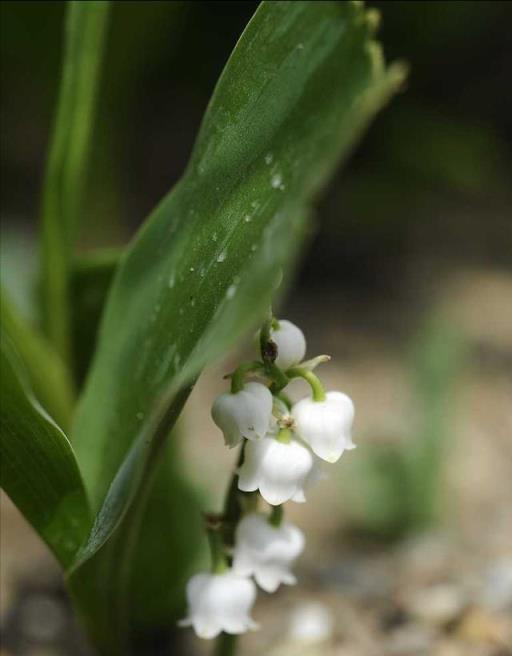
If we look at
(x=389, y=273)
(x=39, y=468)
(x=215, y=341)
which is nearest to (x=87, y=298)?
(x=39, y=468)

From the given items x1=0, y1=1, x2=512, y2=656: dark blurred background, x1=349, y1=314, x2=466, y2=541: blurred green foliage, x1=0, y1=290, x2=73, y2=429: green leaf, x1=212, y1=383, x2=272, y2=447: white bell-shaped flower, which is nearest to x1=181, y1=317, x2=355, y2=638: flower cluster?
x1=212, y1=383, x2=272, y2=447: white bell-shaped flower

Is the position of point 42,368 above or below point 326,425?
above

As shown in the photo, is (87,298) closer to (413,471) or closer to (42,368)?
(42,368)

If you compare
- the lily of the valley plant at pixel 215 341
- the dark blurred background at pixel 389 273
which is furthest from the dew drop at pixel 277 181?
the dark blurred background at pixel 389 273

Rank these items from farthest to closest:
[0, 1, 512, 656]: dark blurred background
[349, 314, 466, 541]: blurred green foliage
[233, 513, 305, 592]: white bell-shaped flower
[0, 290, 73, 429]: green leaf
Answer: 1. [349, 314, 466, 541]: blurred green foliage
2. [0, 1, 512, 656]: dark blurred background
3. [0, 290, 73, 429]: green leaf
4. [233, 513, 305, 592]: white bell-shaped flower

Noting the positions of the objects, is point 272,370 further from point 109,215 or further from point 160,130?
point 160,130

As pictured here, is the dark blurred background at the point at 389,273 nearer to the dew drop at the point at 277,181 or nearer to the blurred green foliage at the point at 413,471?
the blurred green foliage at the point at 413,471

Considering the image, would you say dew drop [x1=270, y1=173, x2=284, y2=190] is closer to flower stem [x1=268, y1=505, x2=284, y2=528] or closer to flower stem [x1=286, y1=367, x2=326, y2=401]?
flower stem [x1=286, y1=367, x2=326, y2=401]
